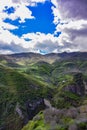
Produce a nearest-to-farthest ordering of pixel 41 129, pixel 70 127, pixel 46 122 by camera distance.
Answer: pixel 70 127 < pixel 41 129 < pixel 46 122

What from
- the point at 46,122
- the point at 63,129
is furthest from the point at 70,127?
the point at 46,122

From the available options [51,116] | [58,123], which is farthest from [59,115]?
[58,123]

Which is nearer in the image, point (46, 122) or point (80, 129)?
point (80, 129)

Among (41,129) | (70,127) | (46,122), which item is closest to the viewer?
(70,127)

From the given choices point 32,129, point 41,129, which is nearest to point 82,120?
point 41,129

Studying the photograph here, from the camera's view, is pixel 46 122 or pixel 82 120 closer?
pixel 82 120

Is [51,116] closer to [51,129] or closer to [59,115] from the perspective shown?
[59,115]

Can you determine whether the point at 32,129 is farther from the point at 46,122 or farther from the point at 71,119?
the point at 71,119
